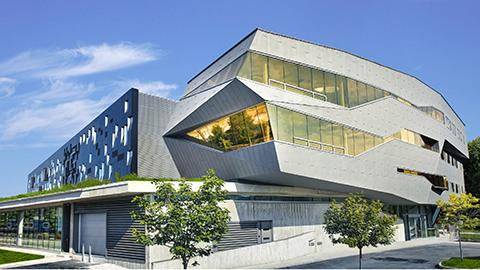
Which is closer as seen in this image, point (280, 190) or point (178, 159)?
point (280, 190)

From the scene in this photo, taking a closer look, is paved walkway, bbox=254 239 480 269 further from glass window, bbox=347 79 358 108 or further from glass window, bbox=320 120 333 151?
glass window, bbox=347 79 358 108

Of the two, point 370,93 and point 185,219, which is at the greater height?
point 370,93

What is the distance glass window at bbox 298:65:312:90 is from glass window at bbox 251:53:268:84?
3053 millimetres

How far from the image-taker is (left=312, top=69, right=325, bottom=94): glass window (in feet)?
106

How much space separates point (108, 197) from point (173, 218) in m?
11.3

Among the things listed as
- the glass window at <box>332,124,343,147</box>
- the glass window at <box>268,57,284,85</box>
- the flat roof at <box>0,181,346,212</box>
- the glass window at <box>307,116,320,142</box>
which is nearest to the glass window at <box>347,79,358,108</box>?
the glass window at <box>332,124,343,147</box>

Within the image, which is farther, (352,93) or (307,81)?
(352,93)

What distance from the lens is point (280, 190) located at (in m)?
32.1

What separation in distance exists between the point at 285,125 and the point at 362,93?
10608mm

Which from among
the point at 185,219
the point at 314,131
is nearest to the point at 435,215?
the point at 314,131

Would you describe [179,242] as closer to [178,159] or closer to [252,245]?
[252,245]

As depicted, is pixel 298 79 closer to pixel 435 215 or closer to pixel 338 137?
pixel 338 137

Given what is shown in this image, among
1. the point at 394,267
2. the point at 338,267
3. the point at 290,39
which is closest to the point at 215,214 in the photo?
the point at 338,267

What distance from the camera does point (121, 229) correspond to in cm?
2691
